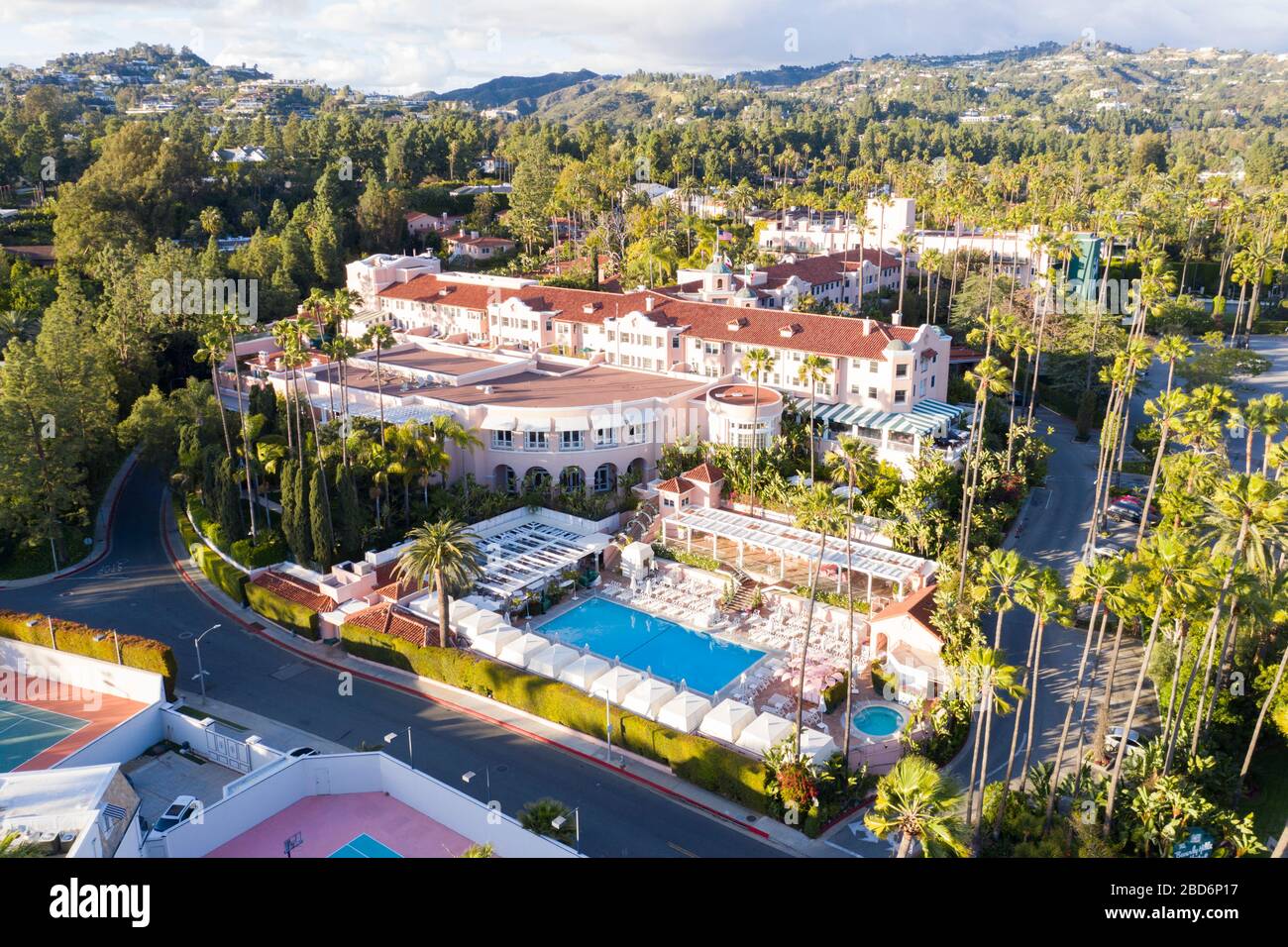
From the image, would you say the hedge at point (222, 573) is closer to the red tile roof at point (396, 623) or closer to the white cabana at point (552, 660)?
the red tile roof at point (396, 623)

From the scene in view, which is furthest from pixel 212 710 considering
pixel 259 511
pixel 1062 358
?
pixel 1062 358

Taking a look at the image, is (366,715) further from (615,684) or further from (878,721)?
(878,721)

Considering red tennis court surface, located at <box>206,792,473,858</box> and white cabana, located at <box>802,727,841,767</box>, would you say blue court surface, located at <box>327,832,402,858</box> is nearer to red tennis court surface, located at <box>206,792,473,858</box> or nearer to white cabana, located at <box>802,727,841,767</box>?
red tennis court surface, located at <box>206,792,473,858</box>

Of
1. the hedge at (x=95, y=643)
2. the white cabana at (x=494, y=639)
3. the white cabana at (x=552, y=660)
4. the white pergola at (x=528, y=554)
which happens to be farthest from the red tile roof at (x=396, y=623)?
the hedge at (x=95, y=643)

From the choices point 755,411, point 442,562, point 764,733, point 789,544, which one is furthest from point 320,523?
point 764,733

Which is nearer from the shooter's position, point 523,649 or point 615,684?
point 615,684
